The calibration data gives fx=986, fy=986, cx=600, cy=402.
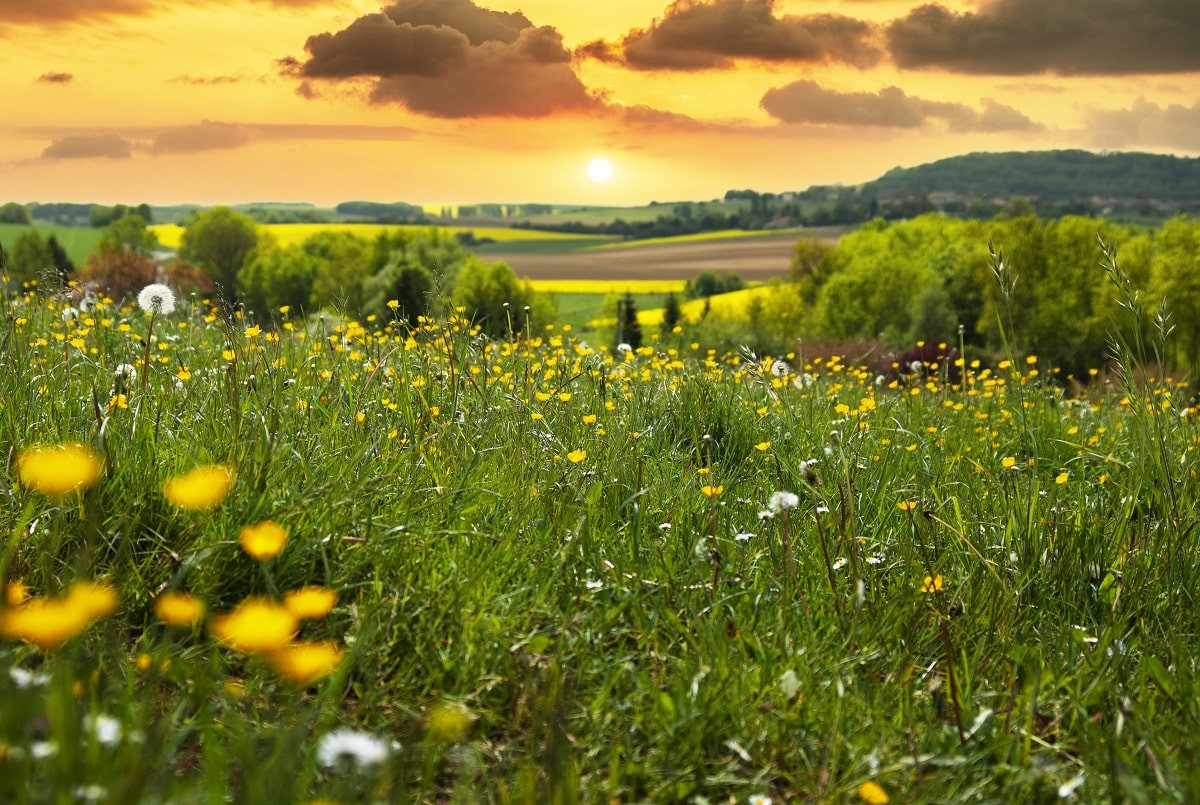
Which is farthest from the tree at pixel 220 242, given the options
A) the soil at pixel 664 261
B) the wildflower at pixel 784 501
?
the wildflower at pixel 784 501

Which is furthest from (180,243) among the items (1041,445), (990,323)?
(1041,445)

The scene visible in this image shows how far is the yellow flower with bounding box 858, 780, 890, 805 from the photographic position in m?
2.13

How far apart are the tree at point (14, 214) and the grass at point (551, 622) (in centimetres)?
16639

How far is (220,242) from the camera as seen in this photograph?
129875 mm

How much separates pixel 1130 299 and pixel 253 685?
334cm

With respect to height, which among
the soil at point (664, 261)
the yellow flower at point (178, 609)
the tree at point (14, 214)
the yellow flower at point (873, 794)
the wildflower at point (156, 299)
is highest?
the tree at point (14, 214)

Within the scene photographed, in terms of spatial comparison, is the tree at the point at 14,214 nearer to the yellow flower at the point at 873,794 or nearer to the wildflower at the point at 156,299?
the wildflower at the point at 156,299

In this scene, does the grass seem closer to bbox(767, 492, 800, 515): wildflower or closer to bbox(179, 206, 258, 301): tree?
bbox(767, 492, 800, 515): wildflower

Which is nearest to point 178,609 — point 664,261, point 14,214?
point 664,261

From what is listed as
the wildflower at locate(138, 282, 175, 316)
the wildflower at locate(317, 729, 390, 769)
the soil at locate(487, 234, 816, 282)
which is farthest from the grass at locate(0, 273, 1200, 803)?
the soil at locate(487, 234, 816, 282)

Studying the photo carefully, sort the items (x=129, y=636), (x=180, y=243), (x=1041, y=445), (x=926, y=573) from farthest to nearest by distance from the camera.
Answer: (x=180, y=243) < (x=1041, y=445) < (x=926, y=573) < (x=129, y=636)

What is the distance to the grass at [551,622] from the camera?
2.14 m

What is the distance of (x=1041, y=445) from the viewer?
6.08m

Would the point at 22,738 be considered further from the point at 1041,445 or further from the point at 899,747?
the point at 1041,445
